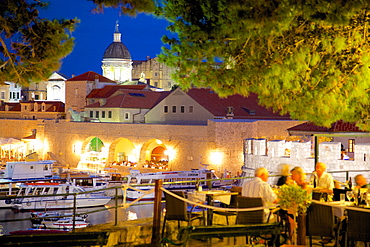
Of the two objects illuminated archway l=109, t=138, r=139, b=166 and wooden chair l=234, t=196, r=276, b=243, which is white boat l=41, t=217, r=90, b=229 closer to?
illuminated archway l=109, t=138, r=139, b=166

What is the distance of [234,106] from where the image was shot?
1564 inches

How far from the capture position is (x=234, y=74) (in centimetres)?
900

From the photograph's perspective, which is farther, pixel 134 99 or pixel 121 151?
pixel 134 99

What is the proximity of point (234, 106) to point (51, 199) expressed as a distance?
52.0 feet

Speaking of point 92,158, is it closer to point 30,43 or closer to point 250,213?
point 30,43

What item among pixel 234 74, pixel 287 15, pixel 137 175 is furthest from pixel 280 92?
pixel 137 175

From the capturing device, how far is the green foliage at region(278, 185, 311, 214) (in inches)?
215

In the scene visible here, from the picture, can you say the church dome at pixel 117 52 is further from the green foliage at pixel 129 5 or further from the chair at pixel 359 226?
the chair at pixel 359 226

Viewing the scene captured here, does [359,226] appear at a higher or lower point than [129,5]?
lower

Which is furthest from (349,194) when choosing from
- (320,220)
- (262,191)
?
(262,191)

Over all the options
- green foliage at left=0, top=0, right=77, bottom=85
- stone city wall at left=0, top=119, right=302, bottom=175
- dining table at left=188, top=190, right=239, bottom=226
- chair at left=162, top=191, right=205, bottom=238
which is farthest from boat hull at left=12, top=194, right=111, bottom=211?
chair at left=162, top=191, right=205, bottom=238

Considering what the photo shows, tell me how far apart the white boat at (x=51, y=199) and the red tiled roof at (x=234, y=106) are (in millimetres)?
11761

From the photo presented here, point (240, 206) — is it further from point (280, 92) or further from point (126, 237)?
point (280, 92)

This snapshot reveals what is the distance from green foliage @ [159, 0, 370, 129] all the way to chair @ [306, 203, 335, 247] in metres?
3.00
